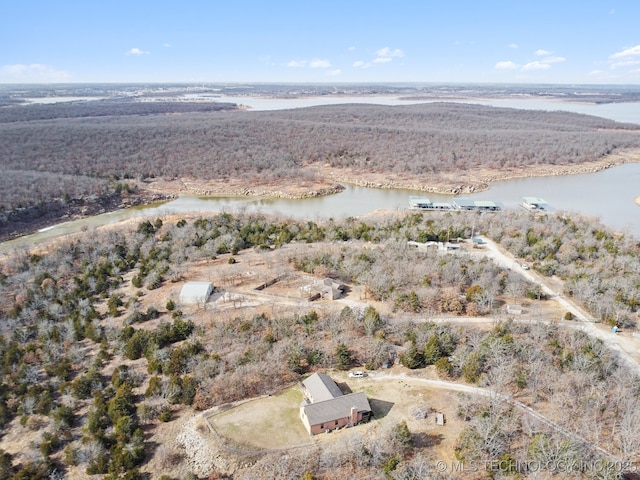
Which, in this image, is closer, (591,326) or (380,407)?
(380,407)

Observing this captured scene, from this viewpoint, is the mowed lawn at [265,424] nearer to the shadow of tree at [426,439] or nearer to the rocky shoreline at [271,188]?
the shadow of tree at [426,439]

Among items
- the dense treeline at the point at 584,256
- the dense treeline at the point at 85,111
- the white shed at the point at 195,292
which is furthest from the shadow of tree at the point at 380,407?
the dense treeline at the point at 85,111

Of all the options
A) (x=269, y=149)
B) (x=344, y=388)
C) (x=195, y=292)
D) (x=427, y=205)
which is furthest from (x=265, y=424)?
Answer: (x=269, y=149)

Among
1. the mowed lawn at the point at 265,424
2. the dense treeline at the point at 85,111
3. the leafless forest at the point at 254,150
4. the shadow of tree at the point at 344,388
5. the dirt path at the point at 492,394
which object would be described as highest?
the dense treeline at the point at 85,111

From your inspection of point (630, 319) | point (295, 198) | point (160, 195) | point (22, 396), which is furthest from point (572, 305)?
point (160, 195)

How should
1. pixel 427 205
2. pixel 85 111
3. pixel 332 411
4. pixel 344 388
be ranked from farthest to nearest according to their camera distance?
pixel 85 111, pixel 427 205, pixel 344 388, pixel 332 411

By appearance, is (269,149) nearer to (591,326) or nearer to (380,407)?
(591,326)

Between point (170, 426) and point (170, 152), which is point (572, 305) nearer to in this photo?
point (170, 426)
